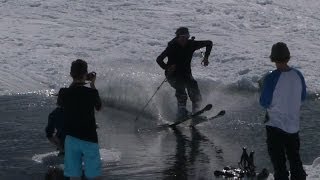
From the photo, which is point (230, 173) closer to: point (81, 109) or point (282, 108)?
point (282, 108)

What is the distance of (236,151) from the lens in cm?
1080

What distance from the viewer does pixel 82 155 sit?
7445 mm

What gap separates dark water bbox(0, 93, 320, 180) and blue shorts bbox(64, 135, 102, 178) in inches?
68.1

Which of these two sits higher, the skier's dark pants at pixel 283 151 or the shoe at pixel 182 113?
the skier's dark pants at pixel 283 151

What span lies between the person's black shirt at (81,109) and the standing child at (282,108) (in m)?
1.85

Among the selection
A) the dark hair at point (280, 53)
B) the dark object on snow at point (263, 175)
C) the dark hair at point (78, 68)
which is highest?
the dark hair at point (280, 53)

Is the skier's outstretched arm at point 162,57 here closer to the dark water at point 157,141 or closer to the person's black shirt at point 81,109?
the dark water at point 157,141

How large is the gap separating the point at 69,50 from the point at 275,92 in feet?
48.4

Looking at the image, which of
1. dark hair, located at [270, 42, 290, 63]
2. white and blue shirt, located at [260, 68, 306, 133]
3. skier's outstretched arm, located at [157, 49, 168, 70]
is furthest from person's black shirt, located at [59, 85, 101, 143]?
skier's outstretched arm, located at [157, 49, 168, 70]

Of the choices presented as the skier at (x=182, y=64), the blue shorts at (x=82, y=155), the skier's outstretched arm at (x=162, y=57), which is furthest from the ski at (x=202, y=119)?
the blue shorts at (x=82, y=155)

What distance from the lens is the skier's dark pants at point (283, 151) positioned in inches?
301

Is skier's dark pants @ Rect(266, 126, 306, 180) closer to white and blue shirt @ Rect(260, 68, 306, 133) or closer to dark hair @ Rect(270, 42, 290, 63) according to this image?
white and blue shirt @ Rect(260, 68, 306, 133)

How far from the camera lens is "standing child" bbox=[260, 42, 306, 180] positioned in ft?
24.7

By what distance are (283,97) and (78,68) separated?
7.25ft
